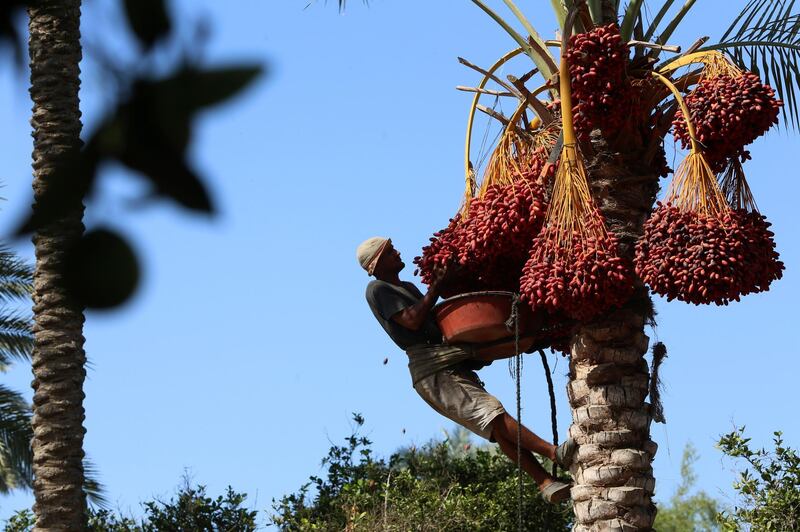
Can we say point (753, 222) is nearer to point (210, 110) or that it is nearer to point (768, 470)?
point (768, 470)

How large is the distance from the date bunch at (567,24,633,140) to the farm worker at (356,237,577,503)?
1216 mm

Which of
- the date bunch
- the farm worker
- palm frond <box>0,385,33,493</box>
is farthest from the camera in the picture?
palm frond <box>0,385,33,493</box>

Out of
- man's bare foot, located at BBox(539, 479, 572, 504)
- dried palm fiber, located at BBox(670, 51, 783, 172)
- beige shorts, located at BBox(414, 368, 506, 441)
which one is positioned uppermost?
dried palm fiber, located at BBox(670, 51, 783, 172)

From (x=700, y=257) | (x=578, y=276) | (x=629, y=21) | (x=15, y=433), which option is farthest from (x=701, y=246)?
(x=15, y=433)

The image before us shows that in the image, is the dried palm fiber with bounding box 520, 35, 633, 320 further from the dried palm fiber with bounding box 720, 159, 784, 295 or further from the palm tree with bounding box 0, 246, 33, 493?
the palm tree with bounding box 0, 246, 33, 493

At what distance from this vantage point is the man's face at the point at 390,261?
6.63 metres

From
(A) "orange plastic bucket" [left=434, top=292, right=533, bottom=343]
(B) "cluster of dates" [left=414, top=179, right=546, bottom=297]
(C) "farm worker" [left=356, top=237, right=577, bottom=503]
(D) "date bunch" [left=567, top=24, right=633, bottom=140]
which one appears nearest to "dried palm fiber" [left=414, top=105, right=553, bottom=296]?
(B) "cluster of dates" [left=414, top=179, right=546, bottom=297]

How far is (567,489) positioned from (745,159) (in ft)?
5.93

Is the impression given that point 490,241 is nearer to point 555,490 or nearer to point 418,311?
point 418,311

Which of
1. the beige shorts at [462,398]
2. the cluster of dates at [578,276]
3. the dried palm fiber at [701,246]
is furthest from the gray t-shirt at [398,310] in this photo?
the dried palm fiber at [701,246]

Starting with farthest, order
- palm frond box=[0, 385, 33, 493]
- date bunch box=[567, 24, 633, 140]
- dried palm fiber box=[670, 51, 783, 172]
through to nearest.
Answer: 1. palm frond box=[0, 385, 33, 493]
2. date bunch box=[567, 24, 633, 140]
3. dried palm fiber box=[670, 51, 783, 172]

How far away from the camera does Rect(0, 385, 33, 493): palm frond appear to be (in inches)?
499

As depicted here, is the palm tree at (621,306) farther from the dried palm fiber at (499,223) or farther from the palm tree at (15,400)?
the palm tree at (15,400)

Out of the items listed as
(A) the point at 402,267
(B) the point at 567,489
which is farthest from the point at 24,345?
(B) the point at 567,489
